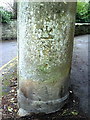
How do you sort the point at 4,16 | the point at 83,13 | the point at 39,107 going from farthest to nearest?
the point at 83,13
the point at 4,16
the point at 39,107

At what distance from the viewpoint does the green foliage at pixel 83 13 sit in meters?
14.7

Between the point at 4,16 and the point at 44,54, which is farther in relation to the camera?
the point at 4,16

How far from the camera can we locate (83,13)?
1464 centimetres

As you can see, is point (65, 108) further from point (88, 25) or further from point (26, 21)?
point (88, 25)

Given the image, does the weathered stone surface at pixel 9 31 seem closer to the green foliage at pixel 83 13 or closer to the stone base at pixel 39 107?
the green foliage at pixel 83 13

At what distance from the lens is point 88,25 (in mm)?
14508

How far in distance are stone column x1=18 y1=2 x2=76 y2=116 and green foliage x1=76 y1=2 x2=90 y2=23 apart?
479 inches

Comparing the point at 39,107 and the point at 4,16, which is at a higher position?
the point at 4,16

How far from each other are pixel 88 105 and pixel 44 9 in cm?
206

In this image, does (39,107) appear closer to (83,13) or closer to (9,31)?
(9,31)

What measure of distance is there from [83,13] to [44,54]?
12593 mm

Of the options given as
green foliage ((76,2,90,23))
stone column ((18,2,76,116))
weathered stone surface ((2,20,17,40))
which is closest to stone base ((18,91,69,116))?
stone column ((18,2,76,116))

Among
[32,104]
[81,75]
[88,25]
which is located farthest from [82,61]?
[88,25]

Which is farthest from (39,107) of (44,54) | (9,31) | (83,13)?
(83,13)
